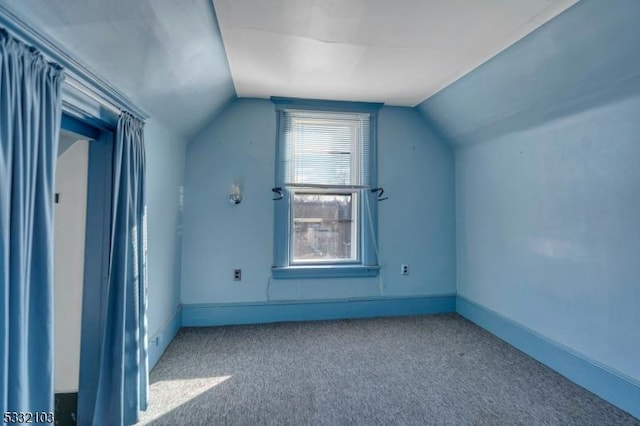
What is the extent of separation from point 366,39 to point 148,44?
135cm

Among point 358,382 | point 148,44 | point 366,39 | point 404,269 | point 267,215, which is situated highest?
point 366,39

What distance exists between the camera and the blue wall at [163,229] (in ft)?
7.32

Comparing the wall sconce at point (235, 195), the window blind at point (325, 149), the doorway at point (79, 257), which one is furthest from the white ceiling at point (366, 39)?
the doorway at point (79, 257)

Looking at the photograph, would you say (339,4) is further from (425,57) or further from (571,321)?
(571,321)

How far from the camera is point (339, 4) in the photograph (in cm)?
167

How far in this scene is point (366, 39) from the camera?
6.66ft

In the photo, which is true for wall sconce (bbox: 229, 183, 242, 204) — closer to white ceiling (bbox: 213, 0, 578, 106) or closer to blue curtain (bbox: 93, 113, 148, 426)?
white ceiling (bbox: 213, 0, 578, 106)

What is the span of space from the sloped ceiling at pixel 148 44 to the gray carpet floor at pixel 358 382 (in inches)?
76.1

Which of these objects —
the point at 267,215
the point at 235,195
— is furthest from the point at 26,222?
Answer: the point at 267,215

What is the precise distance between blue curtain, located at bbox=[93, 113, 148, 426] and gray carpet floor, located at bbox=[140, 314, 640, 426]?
226 millimetres

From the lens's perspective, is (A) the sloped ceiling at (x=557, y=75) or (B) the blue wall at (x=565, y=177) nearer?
(A) the sloped ceiling at (x=557, y=75)

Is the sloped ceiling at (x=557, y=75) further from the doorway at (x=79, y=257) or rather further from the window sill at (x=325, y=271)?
the doorway at (x=79, y=257)

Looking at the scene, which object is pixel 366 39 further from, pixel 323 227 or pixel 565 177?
pixel 323 227

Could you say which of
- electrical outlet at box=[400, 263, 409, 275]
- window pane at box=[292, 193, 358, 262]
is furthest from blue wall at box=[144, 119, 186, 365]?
electrical outlet at box=[400, 263, 409, 275]
